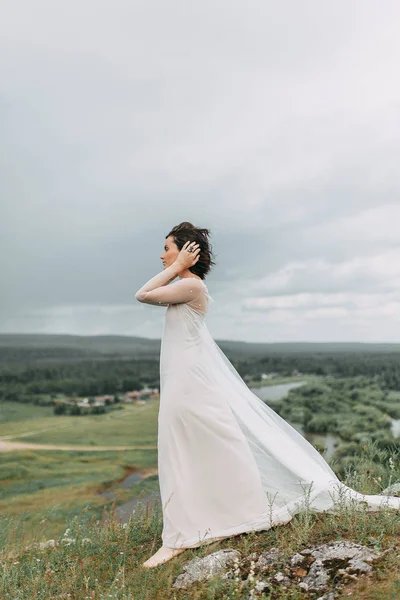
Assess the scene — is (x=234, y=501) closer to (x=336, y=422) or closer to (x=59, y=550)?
(x=59, y=550)

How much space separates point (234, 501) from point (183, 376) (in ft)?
3.78

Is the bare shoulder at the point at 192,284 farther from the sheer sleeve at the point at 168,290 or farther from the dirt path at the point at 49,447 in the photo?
the dirt path at the point at 49,447

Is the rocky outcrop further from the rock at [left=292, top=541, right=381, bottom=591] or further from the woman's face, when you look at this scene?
the woman's face

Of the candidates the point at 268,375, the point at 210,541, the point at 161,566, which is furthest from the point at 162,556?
the point at 268,375

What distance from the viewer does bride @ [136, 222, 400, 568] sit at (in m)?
4.80

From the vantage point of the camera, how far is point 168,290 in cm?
490

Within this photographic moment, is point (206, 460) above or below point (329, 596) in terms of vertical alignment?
above

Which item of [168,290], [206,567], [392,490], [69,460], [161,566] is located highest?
[168,290]

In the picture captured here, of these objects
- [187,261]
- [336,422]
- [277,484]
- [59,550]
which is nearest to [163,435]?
[277,484]

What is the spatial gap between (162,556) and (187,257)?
258cm

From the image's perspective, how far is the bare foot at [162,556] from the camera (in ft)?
15.3

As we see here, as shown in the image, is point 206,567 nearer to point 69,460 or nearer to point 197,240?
point 197,240

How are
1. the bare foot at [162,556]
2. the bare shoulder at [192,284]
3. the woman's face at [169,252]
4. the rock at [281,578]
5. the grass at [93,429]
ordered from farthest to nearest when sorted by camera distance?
1. the grass at [93,429]
2. the woman's face at [169,252]
3. the bare shoulder at [192,284]
4. the bare foot at [162,556]
5. the rock at [281,578]

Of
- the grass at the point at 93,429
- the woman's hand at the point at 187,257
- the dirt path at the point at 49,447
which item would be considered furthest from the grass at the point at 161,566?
the grass at the point at 93,429
